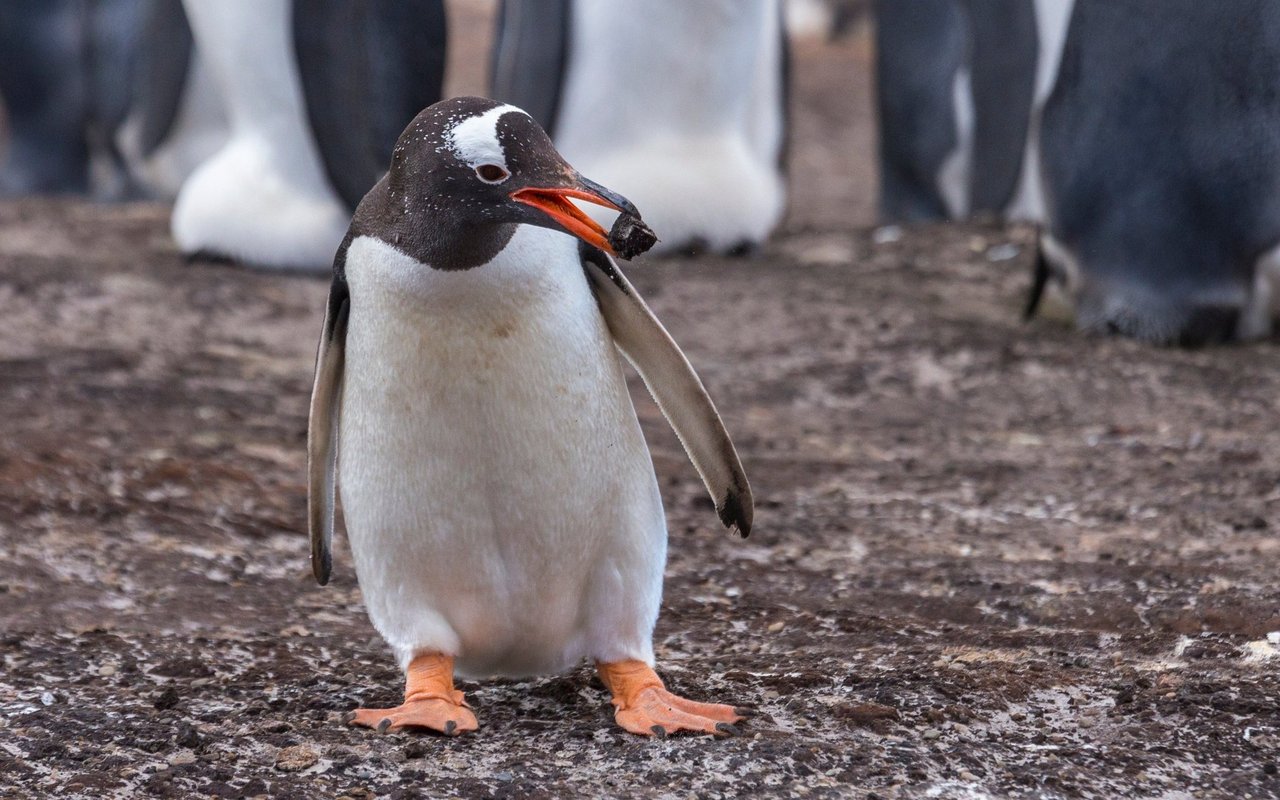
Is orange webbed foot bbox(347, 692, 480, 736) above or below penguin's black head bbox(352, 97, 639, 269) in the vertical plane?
below

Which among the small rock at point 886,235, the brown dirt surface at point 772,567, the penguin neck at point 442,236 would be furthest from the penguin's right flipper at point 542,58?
the penguin neck at point 442,236

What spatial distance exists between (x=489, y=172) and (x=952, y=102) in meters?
6.31

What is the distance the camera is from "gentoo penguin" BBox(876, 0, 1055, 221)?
747cm

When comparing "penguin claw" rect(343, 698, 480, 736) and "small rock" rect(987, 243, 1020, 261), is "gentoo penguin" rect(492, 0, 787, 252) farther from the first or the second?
"penguin claw" rect(343, 698, 480, 736)

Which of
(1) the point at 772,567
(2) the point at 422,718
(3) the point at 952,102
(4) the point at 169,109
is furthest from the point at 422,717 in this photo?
(4) the point at 169,109

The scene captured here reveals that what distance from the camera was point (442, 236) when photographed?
6.47ft

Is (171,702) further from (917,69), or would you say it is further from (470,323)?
(917,69)

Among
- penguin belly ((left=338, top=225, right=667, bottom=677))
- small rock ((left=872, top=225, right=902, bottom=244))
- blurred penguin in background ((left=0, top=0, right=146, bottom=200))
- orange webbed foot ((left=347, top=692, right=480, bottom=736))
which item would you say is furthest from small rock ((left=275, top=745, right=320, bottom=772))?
blurred penguin in background ((left=0, top=0, right=146, bottom=200))

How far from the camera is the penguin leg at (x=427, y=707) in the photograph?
2.10m

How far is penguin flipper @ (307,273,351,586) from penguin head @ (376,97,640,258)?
0.29m

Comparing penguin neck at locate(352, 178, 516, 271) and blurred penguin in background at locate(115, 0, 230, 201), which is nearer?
penguin neck at locate(352, 178, 516, 271)

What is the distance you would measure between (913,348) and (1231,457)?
Result: 4.41 ft

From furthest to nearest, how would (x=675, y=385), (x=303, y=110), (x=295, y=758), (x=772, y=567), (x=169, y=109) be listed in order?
(x=169, y=109) < (x=303, y=110) < (x=772, y=567) < (x=675, y=385) < (x=295, y=758)

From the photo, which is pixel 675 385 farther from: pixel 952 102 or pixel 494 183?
pixel 952 102
